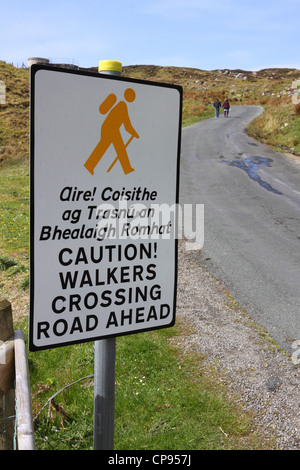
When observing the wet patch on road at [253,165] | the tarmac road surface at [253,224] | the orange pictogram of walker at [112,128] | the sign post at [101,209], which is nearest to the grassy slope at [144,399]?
the tarmac road surface at [253,224]

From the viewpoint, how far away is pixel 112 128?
163 cm

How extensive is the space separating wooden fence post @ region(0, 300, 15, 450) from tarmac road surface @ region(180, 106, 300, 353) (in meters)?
3.98

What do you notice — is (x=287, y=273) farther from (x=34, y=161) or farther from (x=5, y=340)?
(x=34, y=161)

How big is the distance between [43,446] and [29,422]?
101 inches

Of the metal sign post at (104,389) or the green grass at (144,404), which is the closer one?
the metal sign post at (104,389)

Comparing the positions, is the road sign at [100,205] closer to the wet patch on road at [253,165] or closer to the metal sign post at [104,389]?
the metal sign post at [104,389]

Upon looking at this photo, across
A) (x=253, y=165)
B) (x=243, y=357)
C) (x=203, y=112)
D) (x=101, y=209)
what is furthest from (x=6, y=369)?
(x=203, y=112)

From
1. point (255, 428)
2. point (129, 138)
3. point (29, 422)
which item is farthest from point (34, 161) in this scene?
point (255, 428)

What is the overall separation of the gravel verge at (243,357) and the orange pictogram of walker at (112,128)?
334cm

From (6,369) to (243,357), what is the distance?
353 centimetres

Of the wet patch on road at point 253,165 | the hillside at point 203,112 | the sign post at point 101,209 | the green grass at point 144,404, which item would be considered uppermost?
the hillside at point 203,112

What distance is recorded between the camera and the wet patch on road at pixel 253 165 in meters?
14.6

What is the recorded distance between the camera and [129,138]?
168 centimetres
